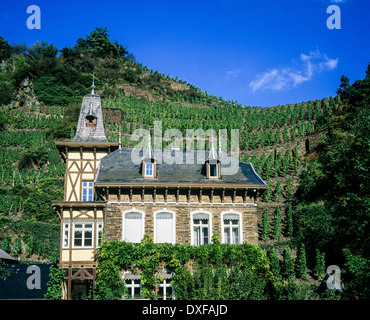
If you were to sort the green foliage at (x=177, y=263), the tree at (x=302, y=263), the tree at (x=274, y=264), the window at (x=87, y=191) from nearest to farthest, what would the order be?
the green foliage at (x=177, y=263) < the tree at (x=274, y=264) < the tree at (x=302, y=263) < the window at (x=87, y=191)

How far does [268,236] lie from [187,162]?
8464mm

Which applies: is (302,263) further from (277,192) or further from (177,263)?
(277,192)

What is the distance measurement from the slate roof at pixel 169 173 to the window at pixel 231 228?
1492 mm

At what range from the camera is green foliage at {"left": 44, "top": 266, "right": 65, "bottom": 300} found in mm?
16969

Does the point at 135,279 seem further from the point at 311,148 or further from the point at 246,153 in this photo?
the point at 311,148

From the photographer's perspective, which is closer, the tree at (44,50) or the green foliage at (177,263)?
the green foliage at (177,263)

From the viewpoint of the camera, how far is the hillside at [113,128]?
94.9 ft

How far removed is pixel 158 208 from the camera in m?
17.3

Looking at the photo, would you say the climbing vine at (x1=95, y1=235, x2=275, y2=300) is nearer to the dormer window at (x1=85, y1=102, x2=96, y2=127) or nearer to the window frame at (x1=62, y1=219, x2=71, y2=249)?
the window frame at (x1=62, y1=219, x2=71, y2=249)

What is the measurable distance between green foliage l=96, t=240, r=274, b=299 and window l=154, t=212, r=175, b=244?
625 mm

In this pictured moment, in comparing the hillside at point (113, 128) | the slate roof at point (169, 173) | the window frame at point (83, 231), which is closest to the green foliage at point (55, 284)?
the window frame at point (83, 231)

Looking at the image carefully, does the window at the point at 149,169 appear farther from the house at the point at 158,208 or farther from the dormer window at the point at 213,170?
the dormer window at the point at 213,170

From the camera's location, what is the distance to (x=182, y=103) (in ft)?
200
